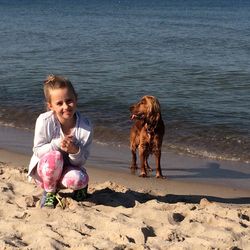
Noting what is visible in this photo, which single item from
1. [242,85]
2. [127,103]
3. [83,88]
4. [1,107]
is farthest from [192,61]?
[1,107]

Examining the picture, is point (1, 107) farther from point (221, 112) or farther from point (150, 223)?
point (150, 223)

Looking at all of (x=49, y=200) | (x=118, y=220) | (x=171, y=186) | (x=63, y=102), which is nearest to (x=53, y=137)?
(x=63, y=102)

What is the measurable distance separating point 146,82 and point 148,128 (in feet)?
21.8

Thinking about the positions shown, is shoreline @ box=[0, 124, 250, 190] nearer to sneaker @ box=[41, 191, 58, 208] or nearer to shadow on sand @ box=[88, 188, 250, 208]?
shadow on sand @ box=[88, 188, 250, 208]

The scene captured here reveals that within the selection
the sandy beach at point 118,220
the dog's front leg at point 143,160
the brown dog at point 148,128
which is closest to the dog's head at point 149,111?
the brown dog at point 148,128

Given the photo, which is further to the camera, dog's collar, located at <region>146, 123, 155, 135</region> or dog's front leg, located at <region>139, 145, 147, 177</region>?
dog's collar, located at <region>146, 123, 155, 135</region>

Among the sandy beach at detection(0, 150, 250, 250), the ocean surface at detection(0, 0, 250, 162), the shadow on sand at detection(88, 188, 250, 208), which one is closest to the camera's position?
the sandy beach at detection(0, 150, 250, 250)

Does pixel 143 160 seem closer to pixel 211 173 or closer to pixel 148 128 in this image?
pixel 148 128

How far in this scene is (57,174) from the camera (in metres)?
4.71

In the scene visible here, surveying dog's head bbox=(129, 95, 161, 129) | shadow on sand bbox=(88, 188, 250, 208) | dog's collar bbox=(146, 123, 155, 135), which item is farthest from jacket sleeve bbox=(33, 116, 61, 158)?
dog's collar bbox=(146, 123, 155, 135)

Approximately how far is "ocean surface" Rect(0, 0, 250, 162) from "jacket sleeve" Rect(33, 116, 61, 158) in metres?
3.69

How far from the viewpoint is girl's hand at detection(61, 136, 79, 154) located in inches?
178

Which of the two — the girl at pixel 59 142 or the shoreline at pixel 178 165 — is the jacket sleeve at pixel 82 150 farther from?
the shoreline at pixel 178 165

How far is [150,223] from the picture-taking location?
441 cm
